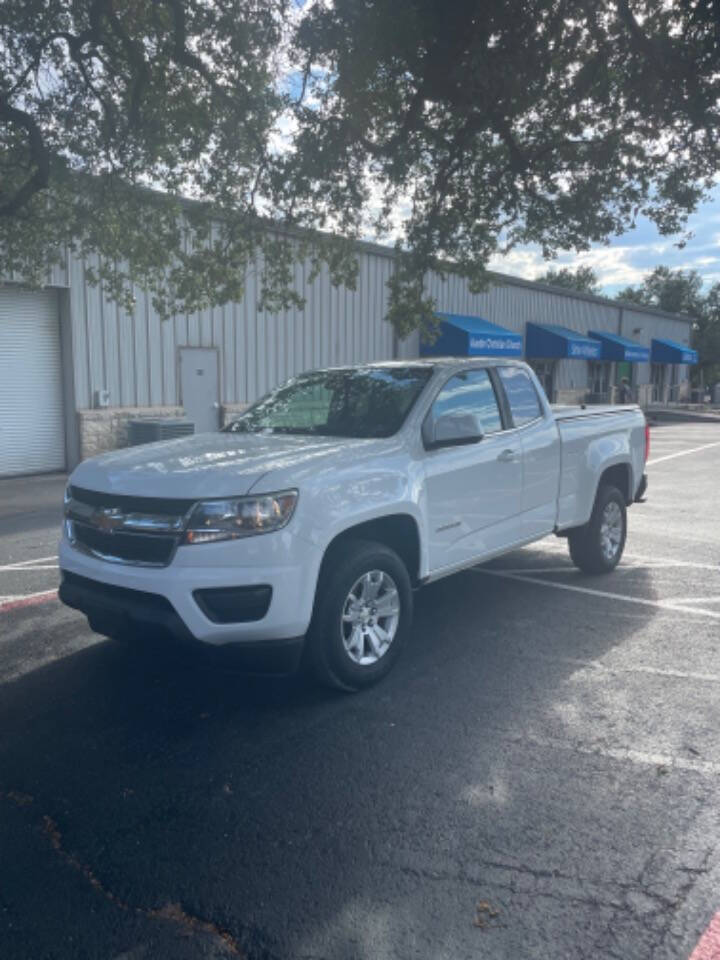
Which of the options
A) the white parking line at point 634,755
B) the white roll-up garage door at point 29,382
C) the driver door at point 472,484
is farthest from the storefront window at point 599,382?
the white parking line at point 634,755

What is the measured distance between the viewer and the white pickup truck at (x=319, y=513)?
149 inches

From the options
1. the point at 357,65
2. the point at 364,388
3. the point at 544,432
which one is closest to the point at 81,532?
the point at 364,388

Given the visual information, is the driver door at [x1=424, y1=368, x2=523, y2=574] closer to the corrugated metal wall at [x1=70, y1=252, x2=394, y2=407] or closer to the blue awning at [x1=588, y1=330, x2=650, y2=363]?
the corrugated metal wall at [x1=70, y1=252, x2=394, y2=407]

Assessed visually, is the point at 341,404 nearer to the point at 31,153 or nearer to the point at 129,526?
the point at 129,526

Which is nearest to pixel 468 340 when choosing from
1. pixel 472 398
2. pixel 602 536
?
pixel 602 536

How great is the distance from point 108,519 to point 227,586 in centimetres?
84

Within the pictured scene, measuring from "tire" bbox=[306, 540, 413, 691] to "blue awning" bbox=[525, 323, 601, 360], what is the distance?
25019mm

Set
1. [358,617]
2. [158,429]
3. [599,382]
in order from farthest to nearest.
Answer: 1. [599,382]
2. [158,429]
3. [358,617]

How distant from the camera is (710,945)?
2.40m

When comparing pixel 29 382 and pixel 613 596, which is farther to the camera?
pixel 29 382

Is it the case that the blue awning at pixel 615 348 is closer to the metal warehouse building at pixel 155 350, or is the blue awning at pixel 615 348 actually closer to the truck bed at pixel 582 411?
the metal warehouse building at pixel 155 350

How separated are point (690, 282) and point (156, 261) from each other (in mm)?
68623

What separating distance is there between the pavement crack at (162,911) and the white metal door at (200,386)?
13.6 meters

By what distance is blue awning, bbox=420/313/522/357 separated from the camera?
2180 cm
